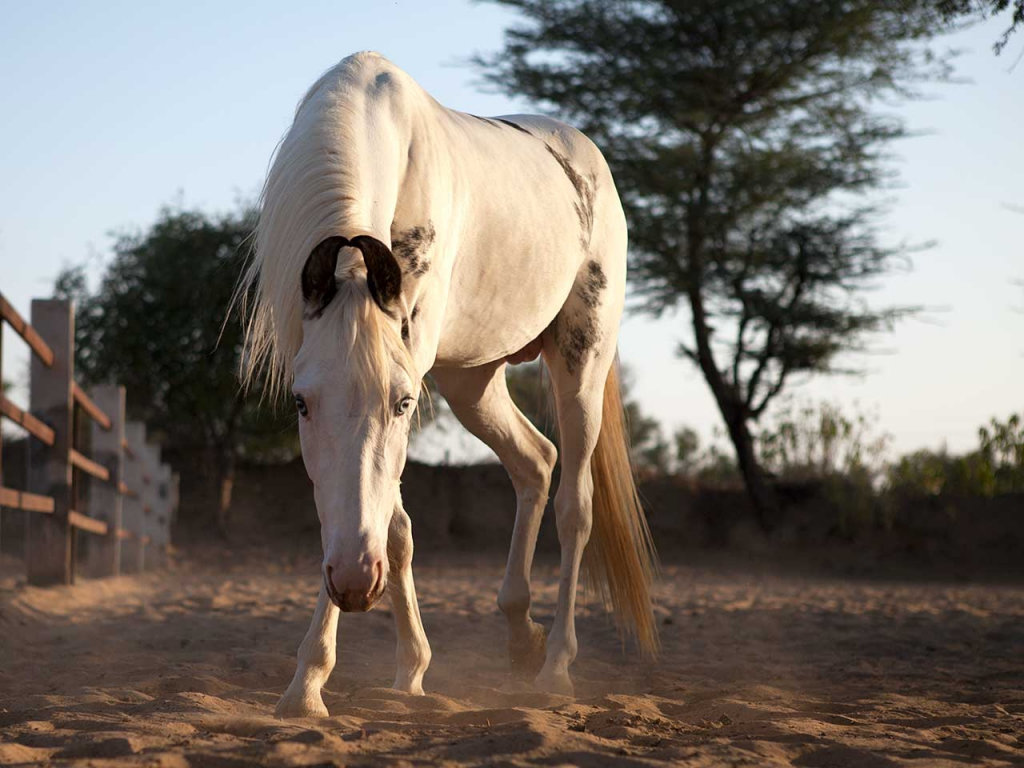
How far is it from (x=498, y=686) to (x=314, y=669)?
120 centimetres

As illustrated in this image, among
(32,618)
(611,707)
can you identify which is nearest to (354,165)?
(611,707)

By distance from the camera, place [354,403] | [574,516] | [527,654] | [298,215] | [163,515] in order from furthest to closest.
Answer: [163,515] < [574,516] < [527,654] < [298,215] < [354,403]

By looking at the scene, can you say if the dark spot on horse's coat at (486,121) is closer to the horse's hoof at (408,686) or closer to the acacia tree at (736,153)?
the horse's hoof at (408,686)

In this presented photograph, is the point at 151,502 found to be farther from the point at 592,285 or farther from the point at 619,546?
the point at 592,285

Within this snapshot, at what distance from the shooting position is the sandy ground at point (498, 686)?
2.29 meters

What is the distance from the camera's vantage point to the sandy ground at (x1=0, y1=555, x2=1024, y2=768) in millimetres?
2295

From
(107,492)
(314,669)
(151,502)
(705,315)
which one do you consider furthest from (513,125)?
(705,315)

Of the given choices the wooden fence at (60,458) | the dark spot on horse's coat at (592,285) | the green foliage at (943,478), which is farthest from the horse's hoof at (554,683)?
the green foliage at (943,478)

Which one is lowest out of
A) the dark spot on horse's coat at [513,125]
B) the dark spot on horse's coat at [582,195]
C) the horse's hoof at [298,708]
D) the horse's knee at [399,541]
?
the horse's hoof at [298,708]

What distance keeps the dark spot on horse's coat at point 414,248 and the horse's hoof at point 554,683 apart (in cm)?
160

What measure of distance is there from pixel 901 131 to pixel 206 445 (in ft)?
35.1

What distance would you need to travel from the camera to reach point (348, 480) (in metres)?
2.38

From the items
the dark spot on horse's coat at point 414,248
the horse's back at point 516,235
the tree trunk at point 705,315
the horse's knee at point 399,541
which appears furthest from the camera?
the tree trunk at point 705,315

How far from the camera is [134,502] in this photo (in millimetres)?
9617
